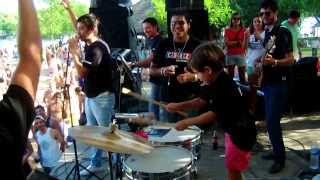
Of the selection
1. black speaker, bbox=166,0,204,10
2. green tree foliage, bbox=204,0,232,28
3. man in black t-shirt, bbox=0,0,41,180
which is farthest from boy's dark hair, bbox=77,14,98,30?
green tree foliage, bbox=204,0,232,28

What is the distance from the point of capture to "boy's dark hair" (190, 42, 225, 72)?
11.3ft

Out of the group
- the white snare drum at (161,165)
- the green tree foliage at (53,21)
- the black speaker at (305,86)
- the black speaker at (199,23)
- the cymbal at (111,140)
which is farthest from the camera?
the green tree foliage at (53,21)

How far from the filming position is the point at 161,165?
10.9 ft

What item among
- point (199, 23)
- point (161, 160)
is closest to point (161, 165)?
point (161, 160)

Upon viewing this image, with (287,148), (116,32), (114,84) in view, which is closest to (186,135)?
(114,84)

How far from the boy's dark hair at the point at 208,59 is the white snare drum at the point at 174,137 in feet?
1.88

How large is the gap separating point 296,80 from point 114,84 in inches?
173

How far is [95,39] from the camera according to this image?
16.6 feet

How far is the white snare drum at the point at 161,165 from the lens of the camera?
10.5ft

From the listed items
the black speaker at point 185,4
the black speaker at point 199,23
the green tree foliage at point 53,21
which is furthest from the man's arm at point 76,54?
the green tree foliage at point 53,21

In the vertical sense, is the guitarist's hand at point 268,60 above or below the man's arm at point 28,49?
below

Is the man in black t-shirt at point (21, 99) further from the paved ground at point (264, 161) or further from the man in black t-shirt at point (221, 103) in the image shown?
the paved ground at point (264, 161)

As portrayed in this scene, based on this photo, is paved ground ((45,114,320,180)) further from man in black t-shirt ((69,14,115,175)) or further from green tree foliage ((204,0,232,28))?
green tree foliage ((204,0,232,28))

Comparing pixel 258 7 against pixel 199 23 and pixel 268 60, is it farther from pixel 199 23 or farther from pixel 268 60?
pixel 268 60
